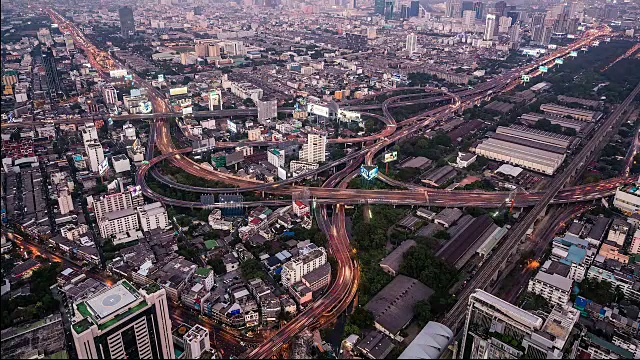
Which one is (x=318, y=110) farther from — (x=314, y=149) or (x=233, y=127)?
(x=314, y=149)

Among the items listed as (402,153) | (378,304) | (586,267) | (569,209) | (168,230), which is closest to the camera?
(378,304)

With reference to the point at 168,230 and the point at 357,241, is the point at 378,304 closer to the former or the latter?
the point at 357,241

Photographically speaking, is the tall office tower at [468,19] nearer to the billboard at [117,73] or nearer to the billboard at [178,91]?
the billboard at [178,91]

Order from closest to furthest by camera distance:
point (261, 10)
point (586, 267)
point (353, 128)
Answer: point (586, 267)
point (353, 128)
point (261, 10)

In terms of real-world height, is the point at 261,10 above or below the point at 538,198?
above

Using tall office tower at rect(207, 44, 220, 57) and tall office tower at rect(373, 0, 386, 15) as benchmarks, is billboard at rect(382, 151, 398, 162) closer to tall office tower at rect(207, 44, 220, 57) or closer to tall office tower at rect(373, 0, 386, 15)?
tall office tower at rect(207, 44, 220, 57)

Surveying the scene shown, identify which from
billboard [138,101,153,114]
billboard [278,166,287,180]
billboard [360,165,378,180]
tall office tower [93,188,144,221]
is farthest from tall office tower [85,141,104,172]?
billboard [360,165,378,180]

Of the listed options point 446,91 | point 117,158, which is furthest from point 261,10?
point 117,158
